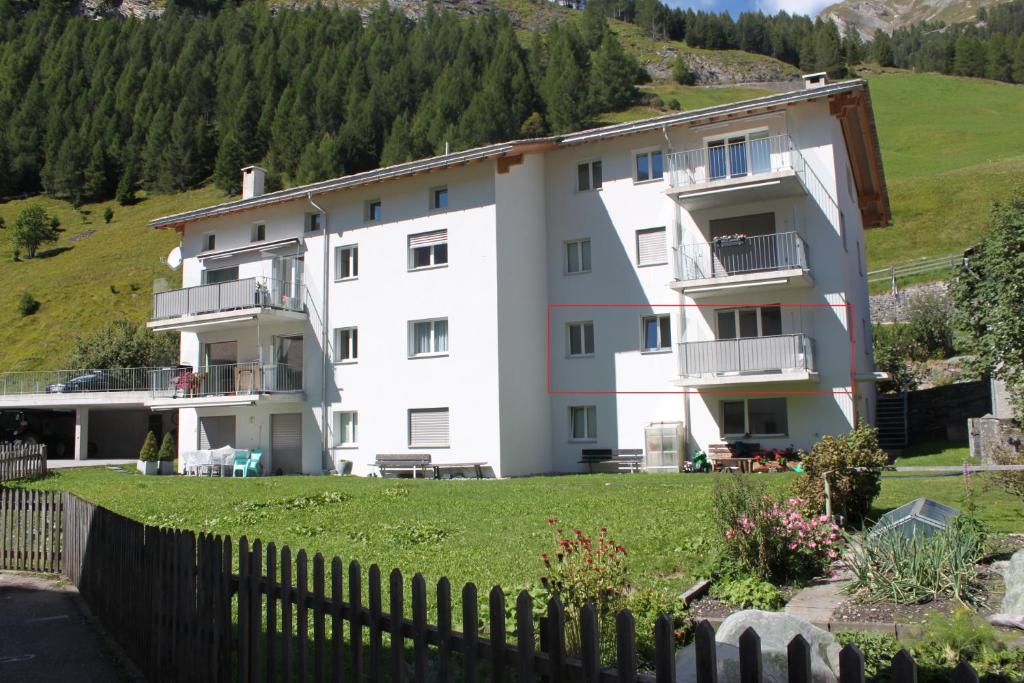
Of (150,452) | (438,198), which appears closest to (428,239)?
(438,198)

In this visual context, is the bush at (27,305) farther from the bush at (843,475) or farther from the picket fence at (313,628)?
the bush at (843,475)

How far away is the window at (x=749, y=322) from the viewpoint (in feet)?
81.7

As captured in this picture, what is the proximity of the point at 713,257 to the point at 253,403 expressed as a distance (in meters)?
16.7

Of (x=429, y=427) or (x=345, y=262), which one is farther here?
(x=345, y=262)

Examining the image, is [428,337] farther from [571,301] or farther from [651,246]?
[651,246]

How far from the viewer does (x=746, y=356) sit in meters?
23.7

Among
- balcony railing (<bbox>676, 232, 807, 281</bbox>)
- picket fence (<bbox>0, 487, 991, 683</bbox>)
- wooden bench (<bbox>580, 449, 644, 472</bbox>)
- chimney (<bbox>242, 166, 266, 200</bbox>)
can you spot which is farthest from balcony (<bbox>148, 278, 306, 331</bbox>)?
picket fence (<bbox>0, 487, 991, 683</bbox>)

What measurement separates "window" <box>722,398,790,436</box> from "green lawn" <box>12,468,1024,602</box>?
4.28 meters

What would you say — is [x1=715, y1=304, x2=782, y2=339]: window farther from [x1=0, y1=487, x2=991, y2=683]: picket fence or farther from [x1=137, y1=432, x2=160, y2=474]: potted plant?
[x1=137, y1=432, x2=160, y2=474]: potted plant

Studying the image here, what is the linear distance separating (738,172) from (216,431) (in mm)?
21939

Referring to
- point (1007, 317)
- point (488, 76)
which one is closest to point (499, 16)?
point (488, 76)

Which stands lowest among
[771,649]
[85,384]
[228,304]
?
[771,649]

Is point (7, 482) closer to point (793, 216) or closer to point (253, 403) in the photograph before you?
point (253, 403)

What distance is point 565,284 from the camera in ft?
90.5
